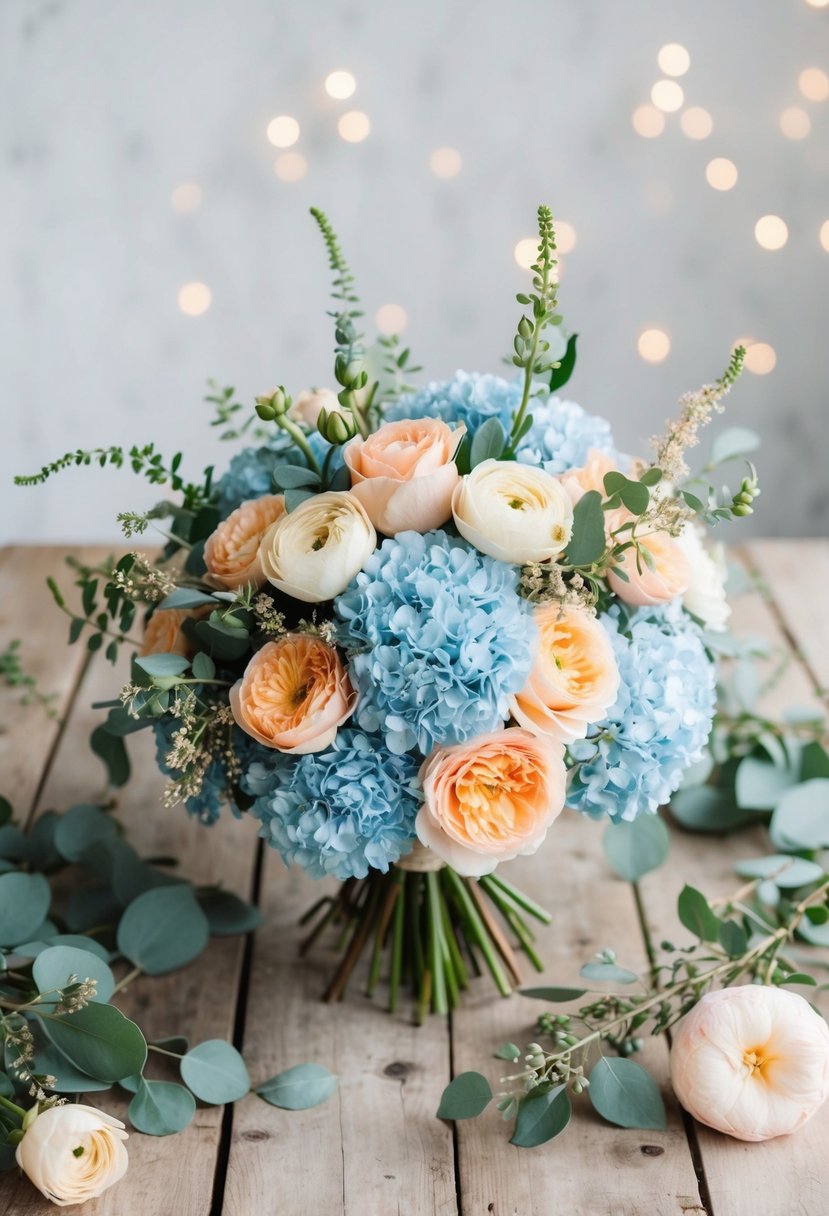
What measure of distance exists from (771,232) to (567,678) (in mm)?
1620

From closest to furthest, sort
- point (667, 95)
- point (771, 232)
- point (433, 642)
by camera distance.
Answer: point (433, 642) < point (667, 95) < point (771, 232)

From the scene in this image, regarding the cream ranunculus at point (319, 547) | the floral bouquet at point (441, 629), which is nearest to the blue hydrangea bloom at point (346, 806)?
the floral bouquet at point (441, 629)

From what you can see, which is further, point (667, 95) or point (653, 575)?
point (667, 95)

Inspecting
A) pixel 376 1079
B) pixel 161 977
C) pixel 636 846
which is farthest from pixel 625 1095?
pixel 161 977

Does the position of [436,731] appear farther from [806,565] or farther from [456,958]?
[806,565]

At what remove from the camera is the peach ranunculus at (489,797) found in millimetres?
783

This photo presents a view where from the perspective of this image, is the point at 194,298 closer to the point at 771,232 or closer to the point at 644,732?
the point at 771,232

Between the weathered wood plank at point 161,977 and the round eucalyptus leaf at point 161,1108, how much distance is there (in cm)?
1

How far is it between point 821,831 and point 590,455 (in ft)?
1.59

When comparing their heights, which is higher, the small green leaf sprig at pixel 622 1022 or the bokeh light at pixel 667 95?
the bokeh light at pixel 667 95

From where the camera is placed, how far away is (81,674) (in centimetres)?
146

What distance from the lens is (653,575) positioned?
2.82ft

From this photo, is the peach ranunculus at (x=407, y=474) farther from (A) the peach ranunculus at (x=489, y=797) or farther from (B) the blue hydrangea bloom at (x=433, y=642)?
(A) the peach ranunculus at (x=489, y=797)

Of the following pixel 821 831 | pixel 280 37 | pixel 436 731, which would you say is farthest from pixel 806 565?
pixel 280 37
